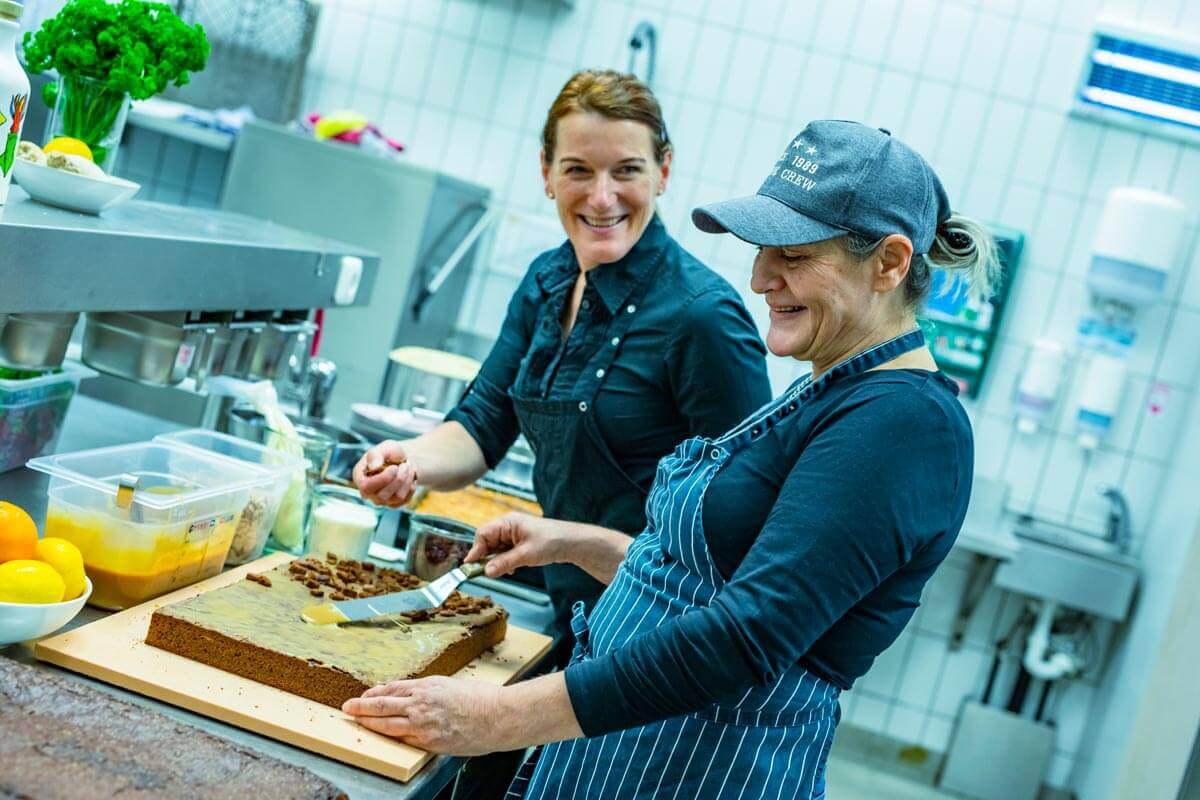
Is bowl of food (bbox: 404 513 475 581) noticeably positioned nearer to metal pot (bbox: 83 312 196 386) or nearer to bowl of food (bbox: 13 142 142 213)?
metal pot (bbox: 83 312 196 386)

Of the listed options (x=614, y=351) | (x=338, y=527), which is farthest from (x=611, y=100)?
(x=338, y=527)

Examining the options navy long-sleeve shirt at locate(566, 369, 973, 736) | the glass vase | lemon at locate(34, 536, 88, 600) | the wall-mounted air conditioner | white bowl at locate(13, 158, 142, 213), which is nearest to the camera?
navy long-sleeve shirt at locate(566, 369, 973, 736)

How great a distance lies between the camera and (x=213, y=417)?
7.82ft

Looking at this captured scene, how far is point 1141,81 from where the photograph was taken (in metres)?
4.31

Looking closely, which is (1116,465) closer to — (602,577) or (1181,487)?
(1181,487)

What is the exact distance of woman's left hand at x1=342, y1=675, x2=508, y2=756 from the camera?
133 cm

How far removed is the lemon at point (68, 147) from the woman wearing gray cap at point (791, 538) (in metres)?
0.92

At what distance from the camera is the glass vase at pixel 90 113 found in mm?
1922

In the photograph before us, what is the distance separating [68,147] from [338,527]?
0.68m

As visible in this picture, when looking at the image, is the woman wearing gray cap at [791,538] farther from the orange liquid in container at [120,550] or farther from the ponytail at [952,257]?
the orange liquid in container at [120,550]

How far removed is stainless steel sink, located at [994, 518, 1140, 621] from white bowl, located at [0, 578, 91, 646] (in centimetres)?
346

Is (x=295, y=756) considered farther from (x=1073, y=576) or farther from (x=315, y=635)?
(x=1073, y=576)

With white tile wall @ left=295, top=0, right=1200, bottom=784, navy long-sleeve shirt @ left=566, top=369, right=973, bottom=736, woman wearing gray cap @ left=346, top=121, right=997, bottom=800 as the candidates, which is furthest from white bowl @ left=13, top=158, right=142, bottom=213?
white tile wall @ left=295, top=0, right=1200, bottom=784

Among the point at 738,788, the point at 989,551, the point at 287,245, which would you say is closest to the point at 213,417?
the point at 287,245
